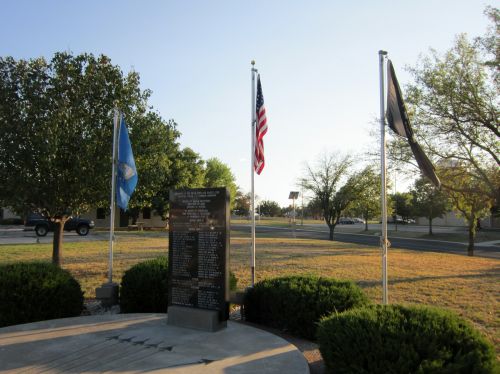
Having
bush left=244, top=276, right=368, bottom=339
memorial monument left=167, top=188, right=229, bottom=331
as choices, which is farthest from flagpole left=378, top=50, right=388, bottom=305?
memorial monument left=167, top=188, right=229, bottom=331

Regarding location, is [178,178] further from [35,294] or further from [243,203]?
[243,203]

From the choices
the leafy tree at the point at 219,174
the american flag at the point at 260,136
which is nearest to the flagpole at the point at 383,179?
the american flag at the point at 260,136

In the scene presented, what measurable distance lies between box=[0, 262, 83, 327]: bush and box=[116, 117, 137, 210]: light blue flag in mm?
2147

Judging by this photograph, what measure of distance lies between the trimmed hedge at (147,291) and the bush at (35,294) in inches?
33.2

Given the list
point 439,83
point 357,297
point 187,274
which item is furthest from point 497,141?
point 187,274

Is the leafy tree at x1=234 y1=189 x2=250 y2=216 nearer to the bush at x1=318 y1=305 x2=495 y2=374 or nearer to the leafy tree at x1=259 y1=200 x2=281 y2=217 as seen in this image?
the leafy tree at x1=259 y1=200 x2=281 y2=217

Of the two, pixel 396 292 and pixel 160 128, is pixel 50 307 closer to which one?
pixel 160 128

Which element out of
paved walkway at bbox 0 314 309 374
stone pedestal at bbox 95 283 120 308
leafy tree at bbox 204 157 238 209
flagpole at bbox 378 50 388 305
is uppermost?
leafy tree at bbox 204 157 238 209

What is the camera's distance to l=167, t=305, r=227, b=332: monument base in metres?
6.61

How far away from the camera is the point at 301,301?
6664 mm

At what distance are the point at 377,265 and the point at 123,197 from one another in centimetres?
A: 1061

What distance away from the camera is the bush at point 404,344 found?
161 inches

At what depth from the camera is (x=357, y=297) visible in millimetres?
6656

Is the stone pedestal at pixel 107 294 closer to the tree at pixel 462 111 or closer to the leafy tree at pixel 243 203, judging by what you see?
the tree at pixel 462 111
